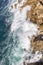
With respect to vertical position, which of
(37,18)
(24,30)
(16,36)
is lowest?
(16,36)

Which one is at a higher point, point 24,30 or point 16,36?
point 24,30

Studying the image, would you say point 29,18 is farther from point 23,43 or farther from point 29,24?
point 23,43

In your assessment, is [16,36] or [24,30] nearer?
[16,36]

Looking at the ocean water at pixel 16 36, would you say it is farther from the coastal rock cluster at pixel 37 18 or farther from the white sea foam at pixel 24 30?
the coastal rock cluster at pixel 37 18

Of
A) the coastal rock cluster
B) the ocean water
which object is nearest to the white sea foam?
the ocean water

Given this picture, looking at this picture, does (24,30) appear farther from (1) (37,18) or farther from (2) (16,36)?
(1) (37,18)

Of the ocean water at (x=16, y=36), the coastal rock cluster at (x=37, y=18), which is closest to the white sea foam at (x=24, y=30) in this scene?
the ocean water at (x=16, y=36)

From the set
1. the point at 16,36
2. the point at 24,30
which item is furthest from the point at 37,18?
the point at 16,36

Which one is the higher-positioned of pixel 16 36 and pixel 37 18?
pixel 37 18
